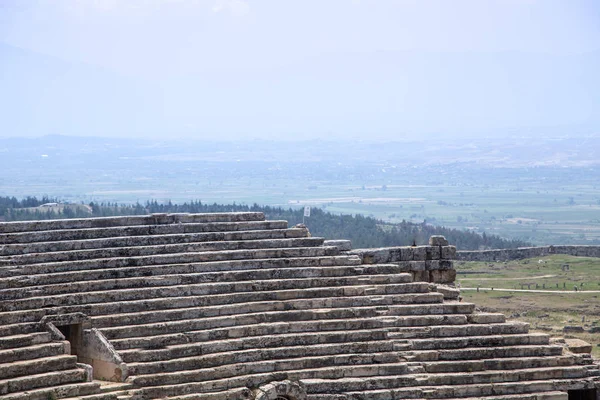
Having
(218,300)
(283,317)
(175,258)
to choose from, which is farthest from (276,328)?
(175,258)

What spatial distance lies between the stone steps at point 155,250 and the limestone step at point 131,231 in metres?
0.64

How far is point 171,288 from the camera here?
1271 inches

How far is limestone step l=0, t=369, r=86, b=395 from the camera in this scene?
27453 mm

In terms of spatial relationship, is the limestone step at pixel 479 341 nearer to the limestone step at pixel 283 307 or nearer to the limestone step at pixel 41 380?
the limestone step at pixel 283 307

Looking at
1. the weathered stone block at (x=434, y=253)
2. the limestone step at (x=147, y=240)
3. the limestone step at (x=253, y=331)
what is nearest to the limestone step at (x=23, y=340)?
the limestone step at (x=253, y=331)

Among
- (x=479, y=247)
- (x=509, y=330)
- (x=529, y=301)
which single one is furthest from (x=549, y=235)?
(x=509, y=330)

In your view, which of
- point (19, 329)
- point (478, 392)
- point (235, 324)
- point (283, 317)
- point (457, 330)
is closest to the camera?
point (19, 329)

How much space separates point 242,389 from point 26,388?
16.1 ft

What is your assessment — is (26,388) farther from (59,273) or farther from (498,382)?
(498,382)

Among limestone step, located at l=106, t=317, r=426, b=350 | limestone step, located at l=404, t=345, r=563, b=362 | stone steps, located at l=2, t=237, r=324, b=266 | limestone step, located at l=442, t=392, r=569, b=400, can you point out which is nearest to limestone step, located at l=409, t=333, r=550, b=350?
limestone step, located at l=404, t=345, r=563, b=362

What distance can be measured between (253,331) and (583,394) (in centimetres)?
870

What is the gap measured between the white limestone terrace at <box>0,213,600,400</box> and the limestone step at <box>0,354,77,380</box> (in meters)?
0.03

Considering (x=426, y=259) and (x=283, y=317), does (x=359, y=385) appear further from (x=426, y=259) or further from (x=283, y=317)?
(x=426, y=259)

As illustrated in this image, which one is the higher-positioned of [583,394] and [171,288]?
[171,288]
